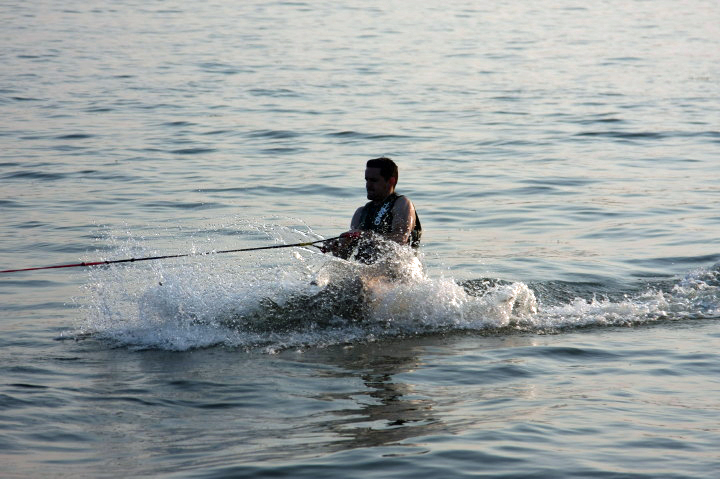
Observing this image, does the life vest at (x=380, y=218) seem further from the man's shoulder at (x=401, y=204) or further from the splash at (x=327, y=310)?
the splash at (x=327, y=310)

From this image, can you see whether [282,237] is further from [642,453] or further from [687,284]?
[642,453]

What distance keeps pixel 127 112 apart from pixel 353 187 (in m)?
7.88

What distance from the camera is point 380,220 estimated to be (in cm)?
971

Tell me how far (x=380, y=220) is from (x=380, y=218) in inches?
0.7

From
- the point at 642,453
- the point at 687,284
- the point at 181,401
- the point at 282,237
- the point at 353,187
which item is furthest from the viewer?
the point at 353,187

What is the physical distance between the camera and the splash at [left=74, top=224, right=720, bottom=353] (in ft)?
30.1

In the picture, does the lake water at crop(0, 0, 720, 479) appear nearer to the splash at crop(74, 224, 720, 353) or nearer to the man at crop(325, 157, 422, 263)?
the splash at crop(74, 224, 720, 353)

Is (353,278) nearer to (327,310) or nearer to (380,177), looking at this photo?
(327,310)

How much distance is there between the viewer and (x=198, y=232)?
12.8m

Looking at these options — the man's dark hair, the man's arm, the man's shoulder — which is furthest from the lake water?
the man's dark hair

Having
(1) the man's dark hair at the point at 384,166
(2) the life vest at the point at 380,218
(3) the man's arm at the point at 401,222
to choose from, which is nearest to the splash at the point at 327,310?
(3) the man's arm at the point at 401,222

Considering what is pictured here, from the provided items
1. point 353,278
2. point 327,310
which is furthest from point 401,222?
point 327,310

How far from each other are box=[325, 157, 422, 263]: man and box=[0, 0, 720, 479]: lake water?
20cm

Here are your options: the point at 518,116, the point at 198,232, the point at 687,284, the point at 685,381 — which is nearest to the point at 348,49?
the point at 518,116
